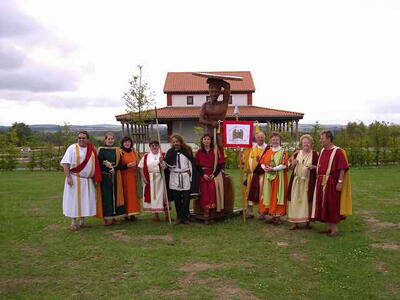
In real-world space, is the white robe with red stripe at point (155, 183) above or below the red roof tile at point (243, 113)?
below

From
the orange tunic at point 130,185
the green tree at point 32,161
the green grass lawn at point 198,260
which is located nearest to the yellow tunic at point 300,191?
the green grass lawn at point 198,260

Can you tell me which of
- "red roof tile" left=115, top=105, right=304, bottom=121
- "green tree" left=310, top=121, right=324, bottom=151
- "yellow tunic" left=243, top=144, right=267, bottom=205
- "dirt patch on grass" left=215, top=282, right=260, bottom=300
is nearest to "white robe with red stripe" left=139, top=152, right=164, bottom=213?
"yellow tunic" left=243, top=144, right=267, bottom=205

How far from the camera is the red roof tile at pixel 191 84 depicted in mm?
30969

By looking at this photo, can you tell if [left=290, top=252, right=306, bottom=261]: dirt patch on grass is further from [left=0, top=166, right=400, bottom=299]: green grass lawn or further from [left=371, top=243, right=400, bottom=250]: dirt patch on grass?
[left=371, top=243, right=400, bottom=250]: dirt patch on grass

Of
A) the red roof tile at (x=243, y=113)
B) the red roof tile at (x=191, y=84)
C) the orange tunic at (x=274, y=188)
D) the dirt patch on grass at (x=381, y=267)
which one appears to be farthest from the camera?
the red roof tile at (x=191, y=84)

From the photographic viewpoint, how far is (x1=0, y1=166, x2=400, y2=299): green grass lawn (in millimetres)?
4309

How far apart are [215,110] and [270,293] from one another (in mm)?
3912

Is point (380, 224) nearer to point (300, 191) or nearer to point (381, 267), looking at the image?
point (300, 191)

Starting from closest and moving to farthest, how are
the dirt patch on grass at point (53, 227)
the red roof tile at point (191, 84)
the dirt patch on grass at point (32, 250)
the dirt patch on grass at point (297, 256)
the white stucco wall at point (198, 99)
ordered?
1. the dirt patch on grass at point (297, 256)
2. the dirt patch on grass at point (32, 250)
3. the dirt patch on grass at point (53, 227)
4. the red roof tile at point (191, 84)
5. the white stucco wall at point (198, 99)

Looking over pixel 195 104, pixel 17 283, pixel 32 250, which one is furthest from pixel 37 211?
pixel 195 104

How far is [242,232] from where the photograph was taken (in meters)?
6.71

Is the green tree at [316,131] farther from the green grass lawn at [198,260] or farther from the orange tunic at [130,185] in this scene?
the orange tunic at [130,185]

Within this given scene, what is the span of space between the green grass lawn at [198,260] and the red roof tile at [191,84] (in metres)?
23.7

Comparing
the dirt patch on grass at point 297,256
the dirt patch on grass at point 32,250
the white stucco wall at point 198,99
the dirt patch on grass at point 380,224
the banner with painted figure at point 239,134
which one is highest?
the white stucco wall at point 198,99
